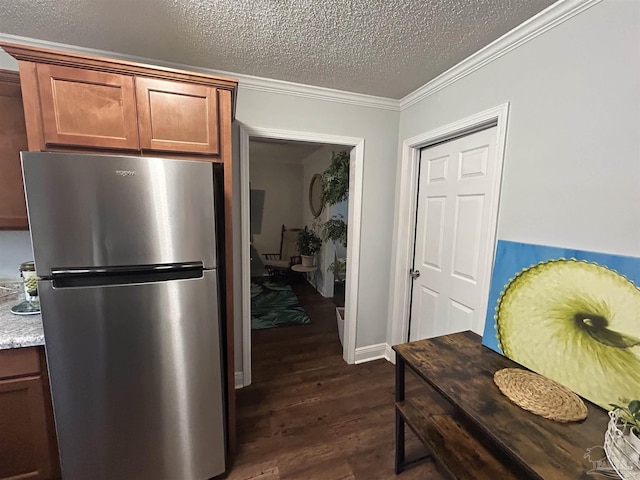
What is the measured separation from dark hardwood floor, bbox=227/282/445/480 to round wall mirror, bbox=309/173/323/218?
8.36 feet

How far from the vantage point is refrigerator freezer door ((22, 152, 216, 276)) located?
1.06 meters

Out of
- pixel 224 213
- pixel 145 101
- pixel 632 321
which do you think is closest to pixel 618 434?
pixel 632 321

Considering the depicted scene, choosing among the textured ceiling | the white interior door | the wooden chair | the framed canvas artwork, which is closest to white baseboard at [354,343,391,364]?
the white interior door

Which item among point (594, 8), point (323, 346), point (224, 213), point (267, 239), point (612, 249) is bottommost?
point (323, 346)

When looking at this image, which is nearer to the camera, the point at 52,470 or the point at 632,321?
the point at 632,321

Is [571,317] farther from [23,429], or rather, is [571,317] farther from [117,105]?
[23,429]

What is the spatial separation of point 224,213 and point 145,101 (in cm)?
63

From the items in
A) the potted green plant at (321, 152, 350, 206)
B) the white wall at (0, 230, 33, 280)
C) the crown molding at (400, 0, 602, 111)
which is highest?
the crown molding at (400, 0, 602, 111)

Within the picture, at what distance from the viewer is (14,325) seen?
1.30 m

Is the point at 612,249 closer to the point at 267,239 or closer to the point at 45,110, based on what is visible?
the point at 45,110

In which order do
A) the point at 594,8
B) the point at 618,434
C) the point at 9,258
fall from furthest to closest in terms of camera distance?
the point at 9,258
the point at 594,8
the point at 618,434

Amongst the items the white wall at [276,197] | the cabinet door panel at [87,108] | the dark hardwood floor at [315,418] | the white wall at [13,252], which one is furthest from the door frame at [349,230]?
the white wall at [276,197]

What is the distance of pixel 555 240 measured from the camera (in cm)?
129

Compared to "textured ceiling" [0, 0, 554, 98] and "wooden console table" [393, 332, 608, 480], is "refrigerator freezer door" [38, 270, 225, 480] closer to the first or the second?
"wooden console table" [393, 332, 608, 480]
